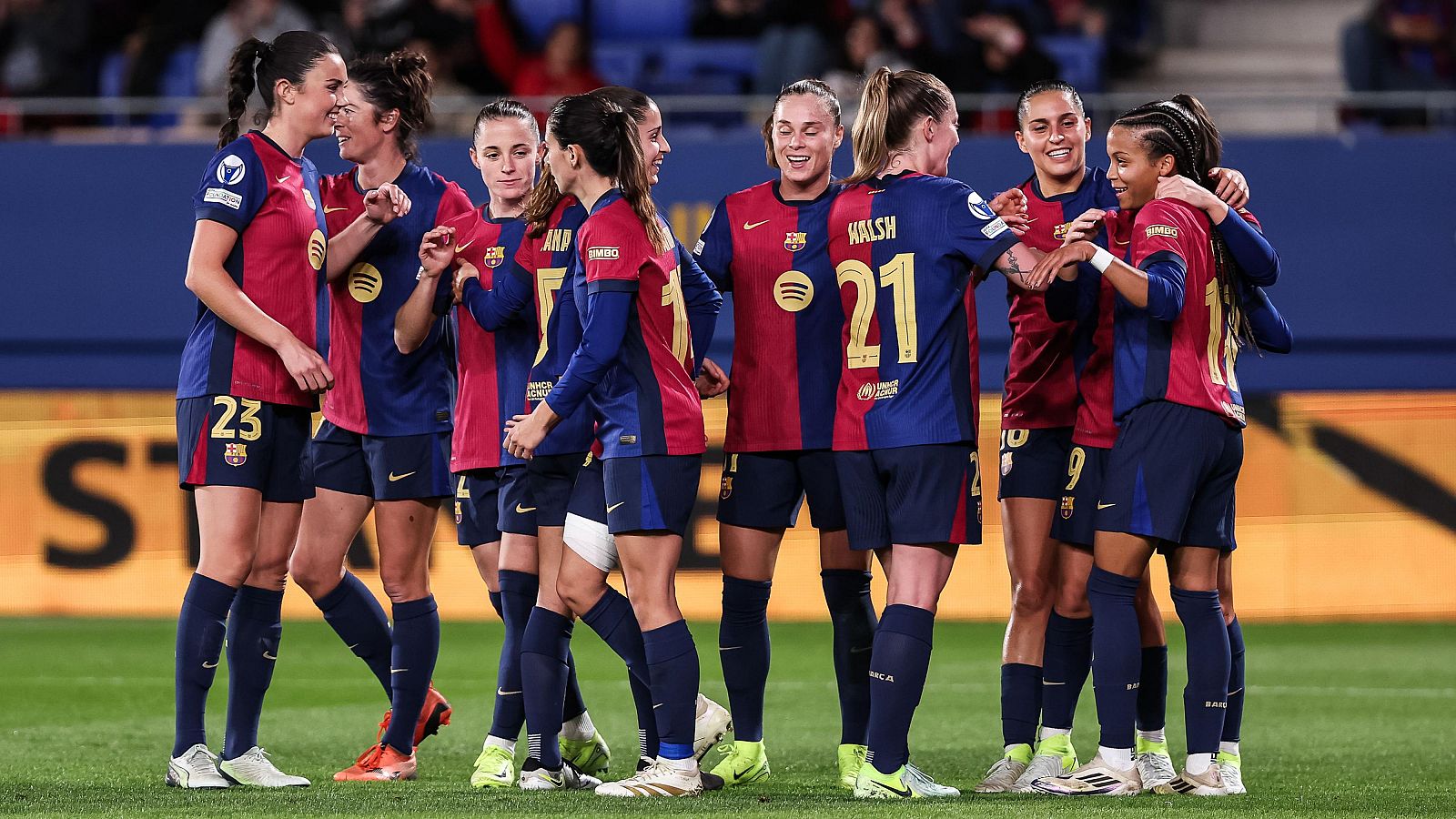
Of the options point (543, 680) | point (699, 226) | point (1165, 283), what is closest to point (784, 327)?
point (1165, 283)

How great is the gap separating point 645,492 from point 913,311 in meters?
0.93

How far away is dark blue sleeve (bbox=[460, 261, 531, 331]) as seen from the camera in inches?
212

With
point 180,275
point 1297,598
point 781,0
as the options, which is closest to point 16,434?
point 180,275

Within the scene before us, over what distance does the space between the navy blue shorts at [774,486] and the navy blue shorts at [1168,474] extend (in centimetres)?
80

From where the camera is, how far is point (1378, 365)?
1262 centimetres

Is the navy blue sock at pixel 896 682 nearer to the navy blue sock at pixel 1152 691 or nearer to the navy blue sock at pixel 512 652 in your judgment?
the navy blue sock at pixel 1152 691

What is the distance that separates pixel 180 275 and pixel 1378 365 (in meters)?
8.59

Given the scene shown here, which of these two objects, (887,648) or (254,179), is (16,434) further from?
(887,648)

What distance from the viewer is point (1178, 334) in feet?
16.9

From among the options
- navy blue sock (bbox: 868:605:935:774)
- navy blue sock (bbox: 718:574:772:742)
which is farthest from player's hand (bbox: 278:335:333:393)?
navy blue sock (bbox: 868:605:935:774)

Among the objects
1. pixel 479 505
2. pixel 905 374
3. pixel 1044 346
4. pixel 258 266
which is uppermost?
pixel 258 266

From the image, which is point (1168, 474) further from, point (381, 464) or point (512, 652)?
point (381, 464)

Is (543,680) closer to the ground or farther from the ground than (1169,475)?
closer to the ground

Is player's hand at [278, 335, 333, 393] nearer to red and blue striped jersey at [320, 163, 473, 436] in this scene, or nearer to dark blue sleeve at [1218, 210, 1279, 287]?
red and blue striped jersey at [320, 163, 473, 436]
